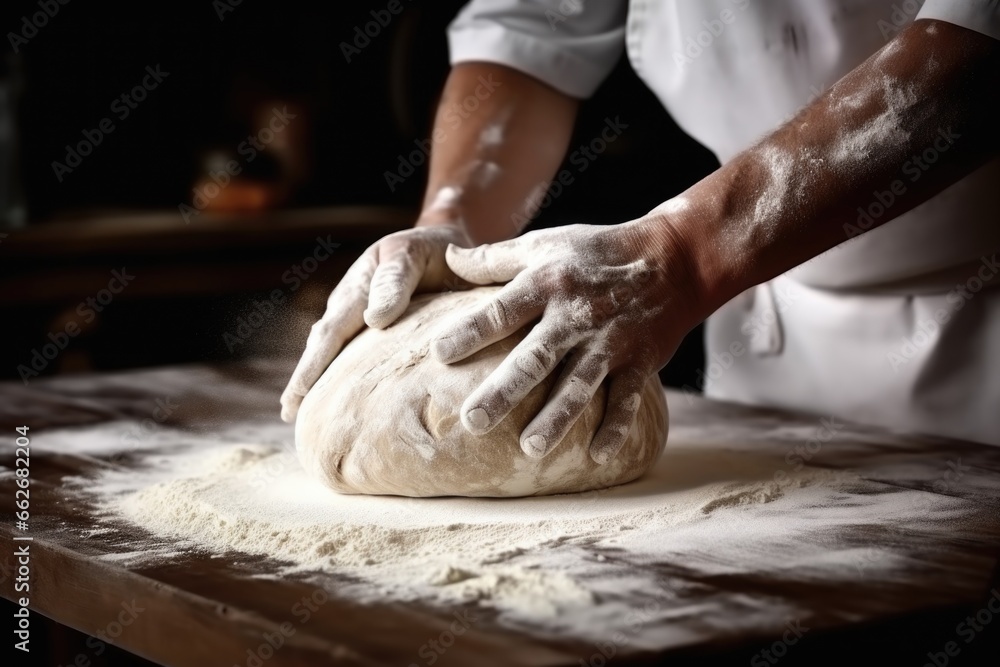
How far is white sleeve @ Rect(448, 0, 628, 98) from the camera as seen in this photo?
1.99 meters

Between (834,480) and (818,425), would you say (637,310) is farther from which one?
(818,425)

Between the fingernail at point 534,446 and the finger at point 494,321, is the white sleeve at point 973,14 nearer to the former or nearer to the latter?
the finger at point 494,321

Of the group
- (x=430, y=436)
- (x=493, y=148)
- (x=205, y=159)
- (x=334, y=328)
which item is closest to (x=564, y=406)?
(x=430, y=436)

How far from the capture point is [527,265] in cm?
137

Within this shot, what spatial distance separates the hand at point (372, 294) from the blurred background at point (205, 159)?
1891mm

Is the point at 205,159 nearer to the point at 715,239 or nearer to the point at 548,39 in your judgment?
the point at 548,39

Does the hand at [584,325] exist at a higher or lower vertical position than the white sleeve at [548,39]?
lower

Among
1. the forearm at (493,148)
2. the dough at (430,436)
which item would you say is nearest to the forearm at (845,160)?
the dough at (430,436)

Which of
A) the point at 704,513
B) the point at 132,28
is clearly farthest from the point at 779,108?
the point at 132,28

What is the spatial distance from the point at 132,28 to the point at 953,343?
139 inches

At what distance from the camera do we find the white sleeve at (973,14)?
1246 millimetres

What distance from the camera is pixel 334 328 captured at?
150 centimetres

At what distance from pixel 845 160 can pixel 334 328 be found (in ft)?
2.43

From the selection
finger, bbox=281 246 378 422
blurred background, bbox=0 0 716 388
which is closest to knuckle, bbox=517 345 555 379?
finger, bbox=281 246 378 422
